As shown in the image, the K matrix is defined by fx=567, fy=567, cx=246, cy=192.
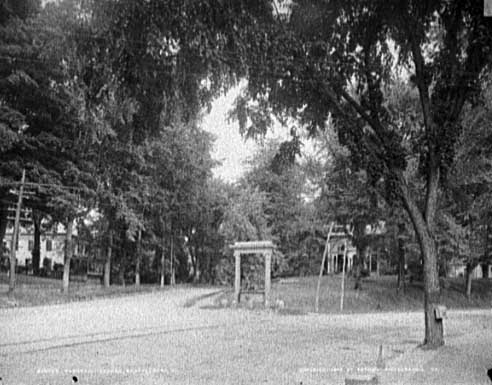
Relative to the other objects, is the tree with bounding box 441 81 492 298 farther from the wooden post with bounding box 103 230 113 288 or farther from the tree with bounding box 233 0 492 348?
the wooden post with bounding box 103 230 113 288

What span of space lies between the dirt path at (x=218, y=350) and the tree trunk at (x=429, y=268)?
1.27 feet

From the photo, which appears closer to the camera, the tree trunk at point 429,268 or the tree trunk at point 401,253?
the tree trunk at point 429,268

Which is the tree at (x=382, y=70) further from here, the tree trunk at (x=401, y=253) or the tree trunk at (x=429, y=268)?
the tree trunk at (x=401, y=253)

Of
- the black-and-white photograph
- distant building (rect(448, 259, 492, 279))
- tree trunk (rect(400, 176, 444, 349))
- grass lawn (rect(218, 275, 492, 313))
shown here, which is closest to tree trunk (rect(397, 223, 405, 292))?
grass lawn (rect(218, 275, 492, 313))

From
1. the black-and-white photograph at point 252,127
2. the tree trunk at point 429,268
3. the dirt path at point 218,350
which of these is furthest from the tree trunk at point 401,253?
the tree trunk at point 429,268

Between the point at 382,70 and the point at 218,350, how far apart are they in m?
6.32

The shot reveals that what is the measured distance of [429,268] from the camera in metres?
10.5

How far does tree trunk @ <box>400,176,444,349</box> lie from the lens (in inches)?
404

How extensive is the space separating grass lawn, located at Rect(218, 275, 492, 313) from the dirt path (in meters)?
6.00

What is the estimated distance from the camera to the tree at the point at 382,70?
9656mm

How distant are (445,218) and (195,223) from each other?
52.3 feet

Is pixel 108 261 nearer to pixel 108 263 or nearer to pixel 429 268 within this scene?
pixel 108 263

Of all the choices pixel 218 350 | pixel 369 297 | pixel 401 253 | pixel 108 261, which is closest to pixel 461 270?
pixel 401 253

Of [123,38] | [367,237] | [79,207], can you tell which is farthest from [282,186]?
[123,38]
